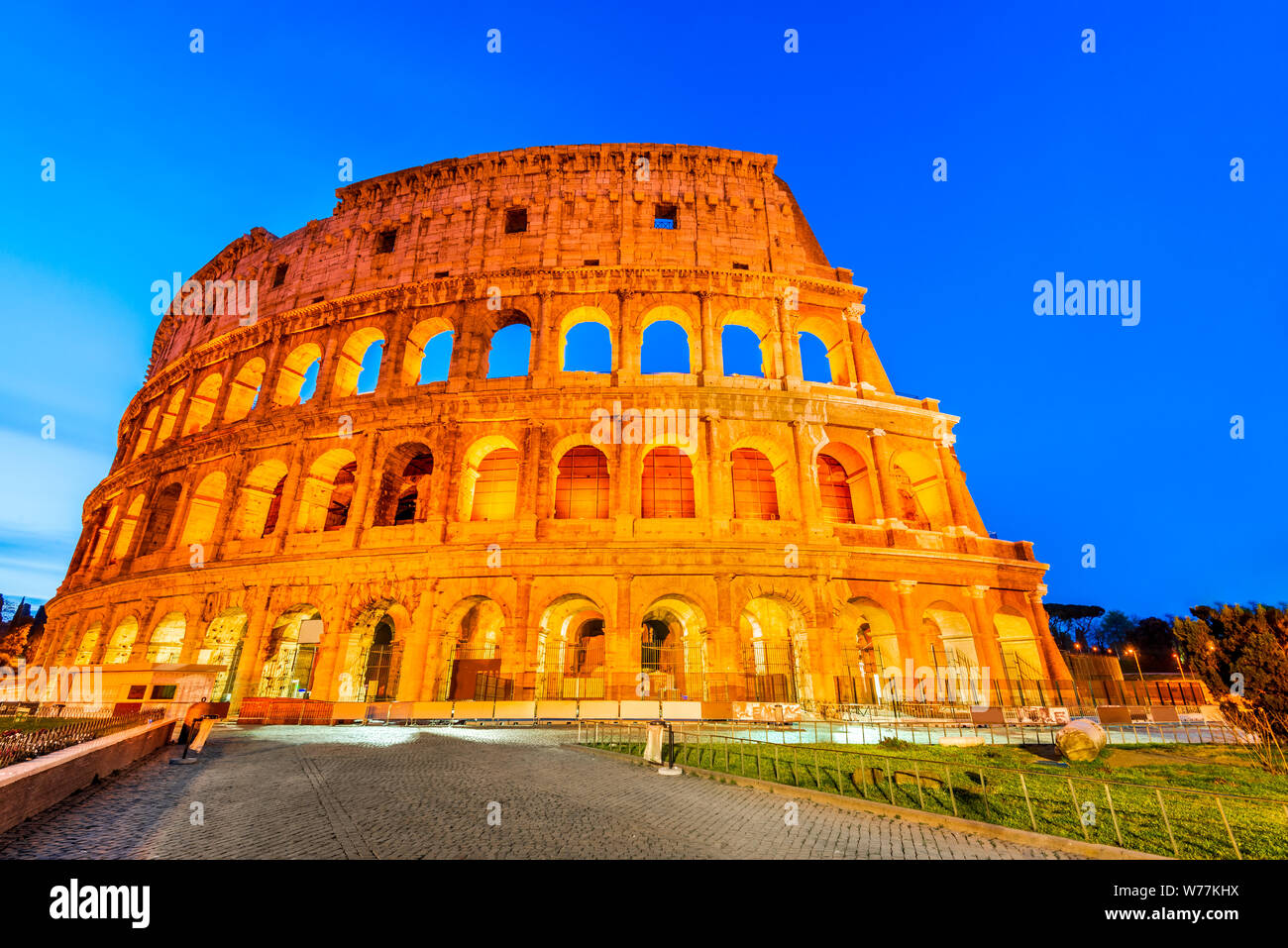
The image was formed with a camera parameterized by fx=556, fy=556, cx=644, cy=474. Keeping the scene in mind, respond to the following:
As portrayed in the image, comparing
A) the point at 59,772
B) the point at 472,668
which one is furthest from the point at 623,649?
the point at 59,772

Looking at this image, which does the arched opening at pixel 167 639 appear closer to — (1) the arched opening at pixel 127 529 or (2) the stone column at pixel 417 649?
(1) the arched opening at pixel 127 529

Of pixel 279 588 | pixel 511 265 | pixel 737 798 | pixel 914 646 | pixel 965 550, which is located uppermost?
pixel 511 265

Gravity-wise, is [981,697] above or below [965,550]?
below

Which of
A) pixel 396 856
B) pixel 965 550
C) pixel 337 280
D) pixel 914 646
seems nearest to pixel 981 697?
pixel 914 646

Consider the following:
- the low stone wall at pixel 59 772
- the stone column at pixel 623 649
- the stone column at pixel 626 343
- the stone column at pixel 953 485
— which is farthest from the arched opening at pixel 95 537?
the stone column at pixel 953 485

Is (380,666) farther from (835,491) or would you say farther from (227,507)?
(835,491)

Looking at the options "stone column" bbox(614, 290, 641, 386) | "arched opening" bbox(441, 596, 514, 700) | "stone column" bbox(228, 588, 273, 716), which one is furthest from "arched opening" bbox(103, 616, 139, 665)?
"stone column" bbox(614, 290, 641, 386)
